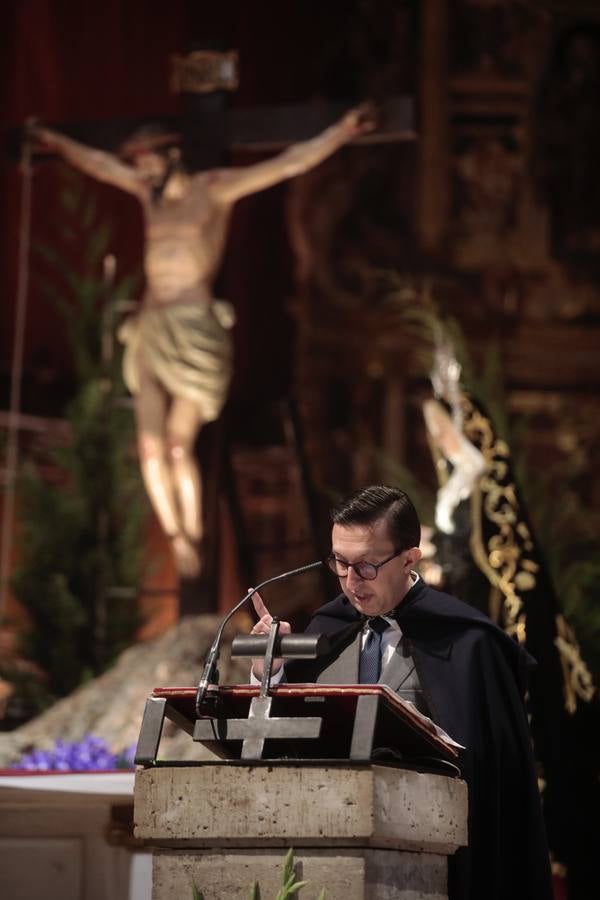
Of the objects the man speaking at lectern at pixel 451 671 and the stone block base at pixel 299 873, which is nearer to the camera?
the stone block base at pixel 299 873

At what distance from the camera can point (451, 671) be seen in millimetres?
2719

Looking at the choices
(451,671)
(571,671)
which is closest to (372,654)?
(451,671)

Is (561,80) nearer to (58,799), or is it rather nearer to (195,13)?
(195,13)

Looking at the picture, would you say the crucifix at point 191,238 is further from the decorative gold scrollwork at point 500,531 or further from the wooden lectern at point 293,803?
the wooden lectern at point 293,803

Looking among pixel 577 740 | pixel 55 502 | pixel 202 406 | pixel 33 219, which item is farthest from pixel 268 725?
pixel 33 219

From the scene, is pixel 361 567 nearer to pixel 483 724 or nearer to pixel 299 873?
pixel 483 724

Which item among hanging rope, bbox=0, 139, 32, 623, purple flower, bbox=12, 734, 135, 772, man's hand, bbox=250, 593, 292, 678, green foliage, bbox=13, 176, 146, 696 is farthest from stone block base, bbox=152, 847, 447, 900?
hanging rope, bbox=0, 139, 32, 623

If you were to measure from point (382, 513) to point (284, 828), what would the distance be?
2.17 ft

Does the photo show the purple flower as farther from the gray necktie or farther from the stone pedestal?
the stone pedestal

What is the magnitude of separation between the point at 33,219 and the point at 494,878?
669 centimetres

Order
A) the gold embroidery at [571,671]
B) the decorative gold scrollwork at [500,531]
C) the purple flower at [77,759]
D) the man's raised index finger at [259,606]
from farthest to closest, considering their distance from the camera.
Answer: the purple flower at [77,759] < the decorative gold scrollwork at [500,531] < the gold embroidery at [571,671] < the man's raised index finger at [259,606]

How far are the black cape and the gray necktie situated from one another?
33 mm

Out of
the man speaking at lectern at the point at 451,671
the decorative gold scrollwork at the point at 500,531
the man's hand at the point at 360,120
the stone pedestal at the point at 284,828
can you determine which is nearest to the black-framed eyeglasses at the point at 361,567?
the man speaking at lectern at the point at 451,671

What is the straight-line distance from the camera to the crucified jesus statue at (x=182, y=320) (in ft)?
22.0
